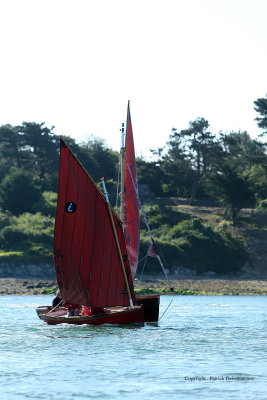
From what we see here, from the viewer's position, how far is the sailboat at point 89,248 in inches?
1363

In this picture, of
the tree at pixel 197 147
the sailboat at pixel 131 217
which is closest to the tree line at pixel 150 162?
the tree at pixel 197 147

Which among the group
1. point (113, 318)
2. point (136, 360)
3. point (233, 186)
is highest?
point (233, 186)

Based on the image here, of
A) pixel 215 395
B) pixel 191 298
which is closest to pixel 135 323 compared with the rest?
pixel 215 395

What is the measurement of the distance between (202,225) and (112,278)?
208 ft

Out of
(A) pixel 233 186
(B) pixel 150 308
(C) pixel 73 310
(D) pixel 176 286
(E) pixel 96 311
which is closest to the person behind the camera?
(E) pixel 96 311

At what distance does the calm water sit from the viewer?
21594mm

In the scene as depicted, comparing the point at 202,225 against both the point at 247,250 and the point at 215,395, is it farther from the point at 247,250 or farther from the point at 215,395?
the point at 215,395

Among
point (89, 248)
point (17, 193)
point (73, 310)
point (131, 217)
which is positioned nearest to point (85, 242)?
point (89, 248)

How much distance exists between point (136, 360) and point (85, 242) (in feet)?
28.4

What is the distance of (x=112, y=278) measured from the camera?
35.4 metres

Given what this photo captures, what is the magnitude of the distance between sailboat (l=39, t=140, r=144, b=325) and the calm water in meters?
1.50

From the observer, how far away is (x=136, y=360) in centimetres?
2755

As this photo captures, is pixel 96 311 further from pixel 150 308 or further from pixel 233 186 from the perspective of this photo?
pixel 233 186

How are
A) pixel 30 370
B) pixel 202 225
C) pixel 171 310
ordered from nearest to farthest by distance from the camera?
1. pixel 30 370
2. pixel 171 310
3. pixel 202 225
